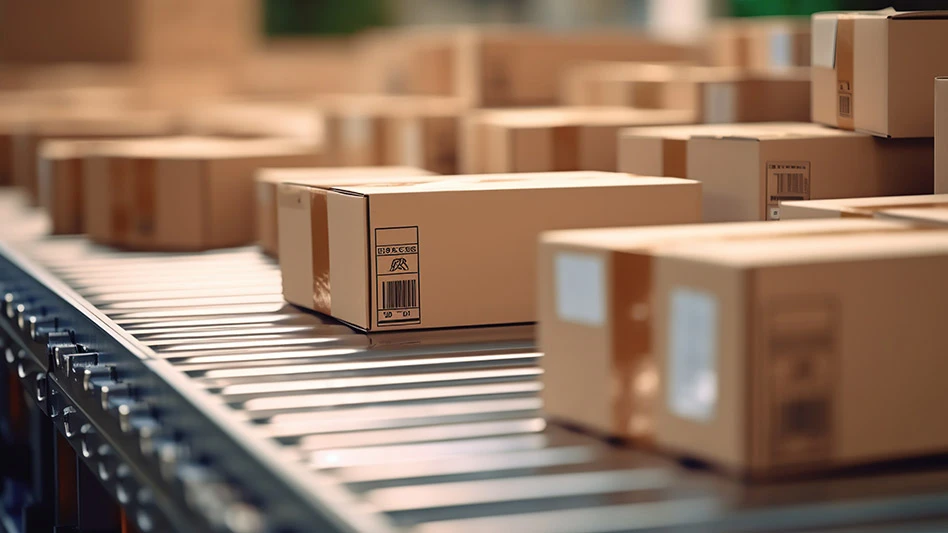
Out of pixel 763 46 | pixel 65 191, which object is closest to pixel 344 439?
pixel 65 191

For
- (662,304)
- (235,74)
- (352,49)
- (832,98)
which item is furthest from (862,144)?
(352,49)

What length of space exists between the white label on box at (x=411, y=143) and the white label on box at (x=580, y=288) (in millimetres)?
2552

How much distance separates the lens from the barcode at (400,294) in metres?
2.34

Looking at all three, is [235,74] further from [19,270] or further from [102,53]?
[19,270]

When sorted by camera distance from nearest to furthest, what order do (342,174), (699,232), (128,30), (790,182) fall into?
(699,232) < (790,182) < (342,174) < (128,30)

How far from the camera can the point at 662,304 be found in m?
1.51

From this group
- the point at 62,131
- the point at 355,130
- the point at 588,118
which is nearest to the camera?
the point at 588,118

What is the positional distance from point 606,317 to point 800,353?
0.26 m

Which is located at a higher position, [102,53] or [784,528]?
[102,53]

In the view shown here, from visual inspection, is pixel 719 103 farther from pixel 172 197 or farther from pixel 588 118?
pixel 172 197

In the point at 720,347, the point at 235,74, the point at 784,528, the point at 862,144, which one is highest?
the point at 235,74

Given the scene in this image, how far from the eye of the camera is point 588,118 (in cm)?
362

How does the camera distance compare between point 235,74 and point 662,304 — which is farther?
point 235,74

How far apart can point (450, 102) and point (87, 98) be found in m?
3.33
